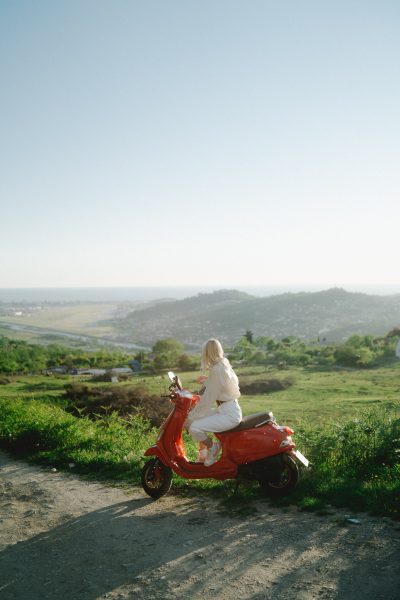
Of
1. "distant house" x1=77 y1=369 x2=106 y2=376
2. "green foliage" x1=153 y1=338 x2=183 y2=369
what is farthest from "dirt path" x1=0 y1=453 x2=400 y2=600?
"green foliage" x1=153 y1=338 x2=183 y2=369

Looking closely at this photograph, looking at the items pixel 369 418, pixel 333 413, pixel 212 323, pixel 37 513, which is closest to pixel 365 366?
pixel 333 413

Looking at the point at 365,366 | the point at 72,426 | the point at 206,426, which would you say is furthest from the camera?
the point at 365,366

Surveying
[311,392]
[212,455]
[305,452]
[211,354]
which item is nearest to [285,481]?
[212,455]

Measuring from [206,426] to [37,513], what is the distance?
2.93 metres

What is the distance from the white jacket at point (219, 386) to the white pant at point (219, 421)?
12 cm

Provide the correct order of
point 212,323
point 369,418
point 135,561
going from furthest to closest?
1. point 212,323
2. point 369,418
3. point 135,561

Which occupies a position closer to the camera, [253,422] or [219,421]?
[219,421]

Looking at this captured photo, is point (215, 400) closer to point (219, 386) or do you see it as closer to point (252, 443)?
point (219, 386)

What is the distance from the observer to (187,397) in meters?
7.37

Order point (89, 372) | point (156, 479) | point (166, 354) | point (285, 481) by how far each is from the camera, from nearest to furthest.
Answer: point (285, 481)
point (156, 479)
point (89, 372)
point (166, 354)

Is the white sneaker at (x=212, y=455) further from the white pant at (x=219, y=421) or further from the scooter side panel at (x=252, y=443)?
the white pant at (x=219, y=421)

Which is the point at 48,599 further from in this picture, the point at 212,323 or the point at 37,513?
the point at 212,323

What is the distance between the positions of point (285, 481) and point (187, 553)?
2.02 metres

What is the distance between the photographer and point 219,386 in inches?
278
